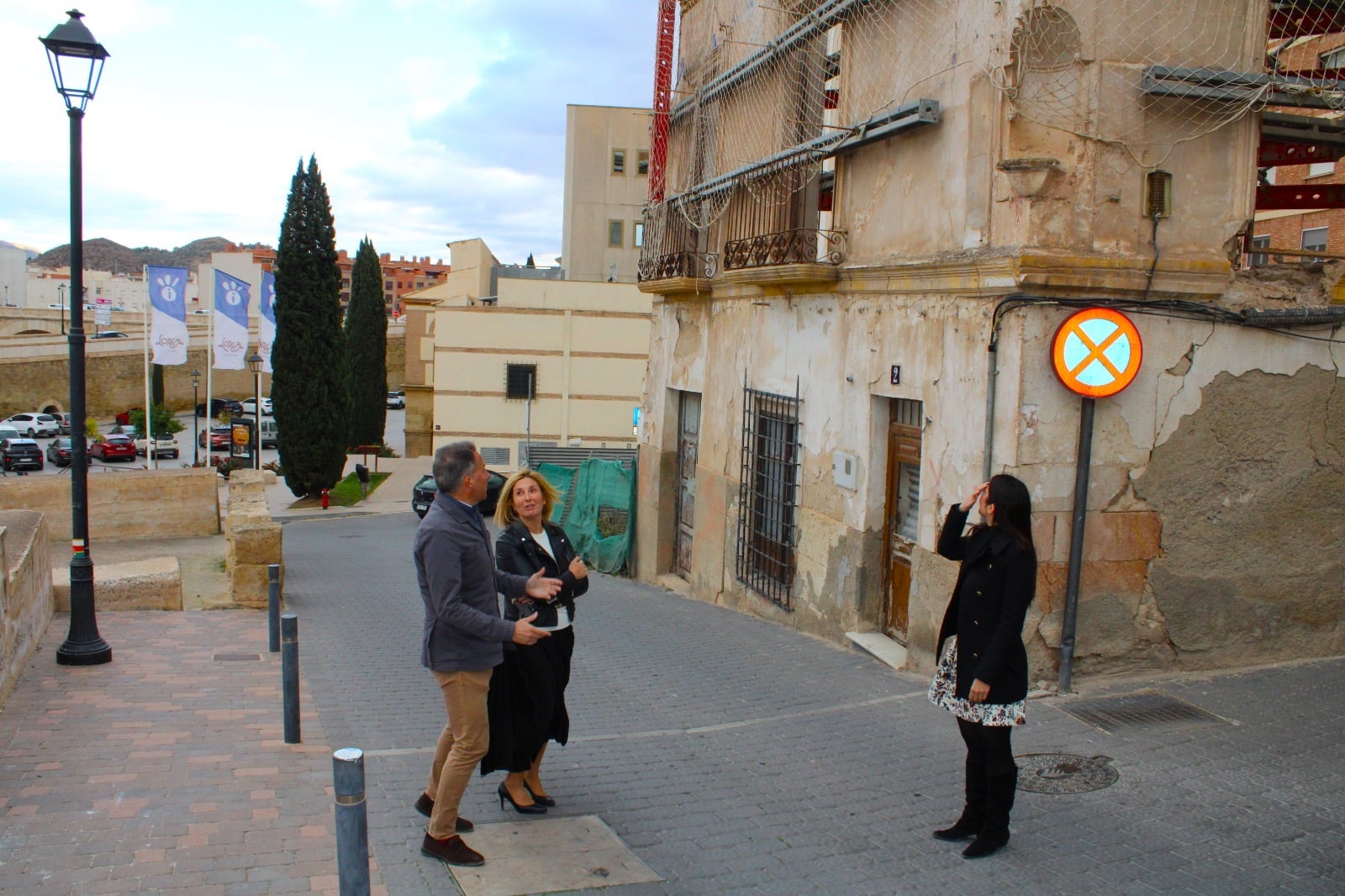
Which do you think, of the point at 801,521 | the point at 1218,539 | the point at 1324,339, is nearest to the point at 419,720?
the point at 801,521

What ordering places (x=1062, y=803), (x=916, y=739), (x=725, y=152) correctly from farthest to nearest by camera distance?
(x=725, y=152)
(x=916, y=739)
(x=1062, y=803)

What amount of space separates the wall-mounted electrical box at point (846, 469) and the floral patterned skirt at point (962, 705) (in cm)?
474

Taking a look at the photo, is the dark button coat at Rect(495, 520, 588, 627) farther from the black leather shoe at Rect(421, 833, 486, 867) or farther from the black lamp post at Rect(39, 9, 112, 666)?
the black lamp post at Rect(39, 9, 112, 666)

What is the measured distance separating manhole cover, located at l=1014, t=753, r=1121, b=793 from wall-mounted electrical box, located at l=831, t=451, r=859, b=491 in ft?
13.0

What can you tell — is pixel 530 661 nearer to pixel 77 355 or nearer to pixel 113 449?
pixel 77 355

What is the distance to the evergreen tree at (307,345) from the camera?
32.6 metres

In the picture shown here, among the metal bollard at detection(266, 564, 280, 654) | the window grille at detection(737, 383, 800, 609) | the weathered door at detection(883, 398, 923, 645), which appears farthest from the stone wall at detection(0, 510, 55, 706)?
the window grille at detection(737, 383, 800, 609)

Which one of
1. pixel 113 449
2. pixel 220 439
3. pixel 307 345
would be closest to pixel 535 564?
pixel 307 345

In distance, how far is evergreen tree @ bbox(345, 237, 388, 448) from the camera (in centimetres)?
4606

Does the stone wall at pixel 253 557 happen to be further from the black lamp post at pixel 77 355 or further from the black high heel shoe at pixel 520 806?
the black high heel shoe at pixel 520 806

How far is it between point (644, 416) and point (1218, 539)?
1002 centimetres

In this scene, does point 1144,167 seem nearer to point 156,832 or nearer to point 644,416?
point 156,832

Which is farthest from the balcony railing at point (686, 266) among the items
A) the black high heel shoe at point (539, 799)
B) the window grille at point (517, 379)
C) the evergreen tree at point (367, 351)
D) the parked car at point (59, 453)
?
the parked car at point (59, 453)

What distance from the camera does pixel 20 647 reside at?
313 inches
